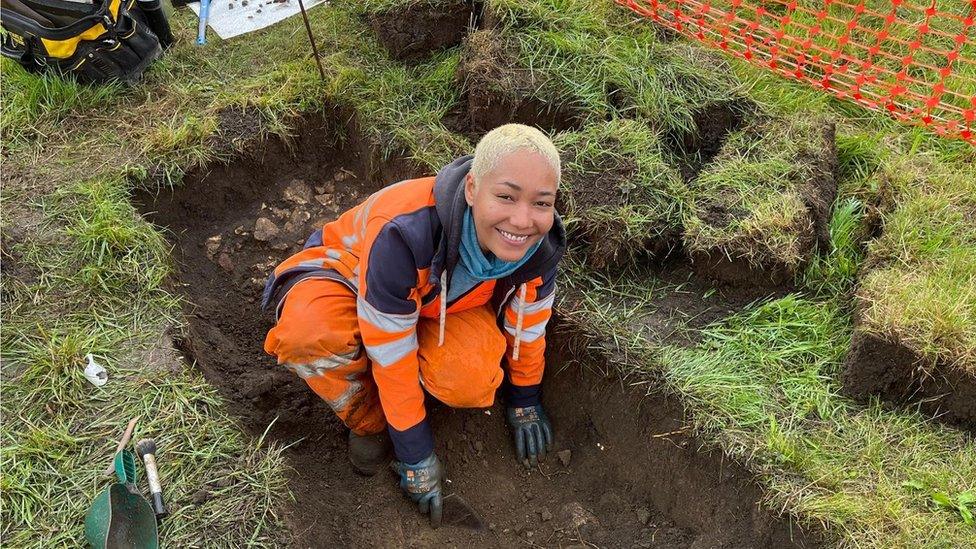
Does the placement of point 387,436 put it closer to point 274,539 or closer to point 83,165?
point 274,539

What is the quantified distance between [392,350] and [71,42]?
2728 millimetres

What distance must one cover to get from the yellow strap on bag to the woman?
196 cm

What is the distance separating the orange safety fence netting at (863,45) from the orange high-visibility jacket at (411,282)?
2.39 m

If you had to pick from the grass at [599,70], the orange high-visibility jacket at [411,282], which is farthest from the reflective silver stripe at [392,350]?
the grass at [599,70]

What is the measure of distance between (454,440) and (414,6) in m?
2.52

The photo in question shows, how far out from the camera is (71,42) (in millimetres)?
3881

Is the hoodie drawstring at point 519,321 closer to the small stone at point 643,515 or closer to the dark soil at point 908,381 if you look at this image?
the small stone at point 643,515

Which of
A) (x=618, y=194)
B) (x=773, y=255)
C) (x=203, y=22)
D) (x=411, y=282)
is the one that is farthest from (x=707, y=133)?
(x=203, y=22)

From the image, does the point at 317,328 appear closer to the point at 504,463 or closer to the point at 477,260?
the point at 477,260

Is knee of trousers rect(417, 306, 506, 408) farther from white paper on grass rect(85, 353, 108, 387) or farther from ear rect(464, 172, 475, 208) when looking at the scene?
white paper on grass rect(85, 353, 108, 387)

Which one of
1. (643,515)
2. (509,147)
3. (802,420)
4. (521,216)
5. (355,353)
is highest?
(509,147)

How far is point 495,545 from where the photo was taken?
2908 millimetres

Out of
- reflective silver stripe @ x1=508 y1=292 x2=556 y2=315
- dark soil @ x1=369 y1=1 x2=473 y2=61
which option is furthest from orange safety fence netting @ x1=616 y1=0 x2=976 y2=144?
reflective silver stripe @ x1=508 y1=292 x2=556 y2=315

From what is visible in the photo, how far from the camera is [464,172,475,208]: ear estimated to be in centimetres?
231
